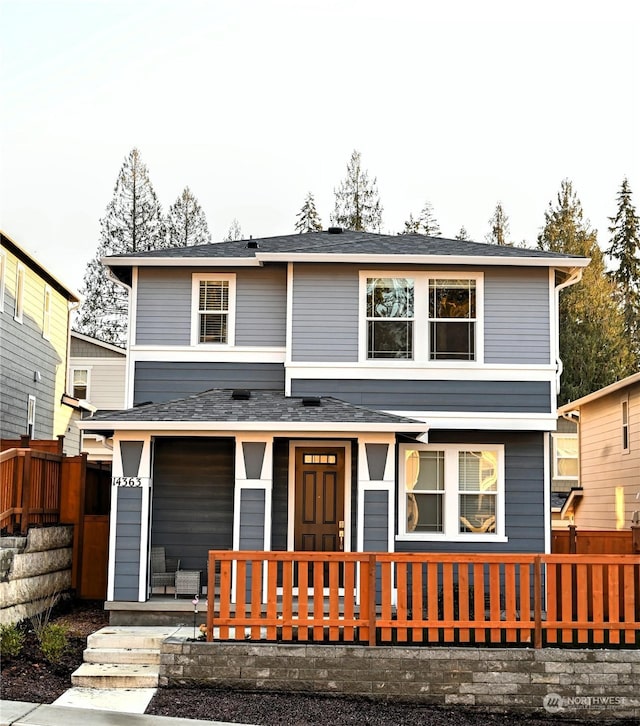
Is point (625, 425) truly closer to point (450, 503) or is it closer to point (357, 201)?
point (450, 503)

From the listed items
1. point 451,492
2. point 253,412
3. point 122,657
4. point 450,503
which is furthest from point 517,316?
point 122,657

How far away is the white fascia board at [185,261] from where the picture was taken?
15383mm

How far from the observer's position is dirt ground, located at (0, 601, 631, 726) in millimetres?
9539

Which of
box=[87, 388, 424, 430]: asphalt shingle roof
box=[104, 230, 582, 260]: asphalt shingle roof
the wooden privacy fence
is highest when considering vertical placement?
box=[104, 230, 582, 260]: asphalt shingle roof

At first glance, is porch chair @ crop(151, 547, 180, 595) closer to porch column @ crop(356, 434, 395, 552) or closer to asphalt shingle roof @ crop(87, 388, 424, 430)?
asphalt shingle roof @ crop(87, 388, 424, 430)

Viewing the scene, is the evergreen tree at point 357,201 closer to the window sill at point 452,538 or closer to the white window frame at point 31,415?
the white window frame at point 31,415

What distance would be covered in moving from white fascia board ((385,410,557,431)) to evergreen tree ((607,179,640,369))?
86.5ft

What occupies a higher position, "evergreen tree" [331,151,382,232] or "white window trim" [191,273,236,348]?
"evergreen tree" [331,151,382,232]

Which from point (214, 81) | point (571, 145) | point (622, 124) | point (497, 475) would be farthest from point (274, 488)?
point (571, 145)

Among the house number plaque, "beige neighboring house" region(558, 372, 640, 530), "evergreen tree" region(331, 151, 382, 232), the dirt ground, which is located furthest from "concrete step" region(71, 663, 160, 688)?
"evergreen tree" region(331, 151, 382, 232)

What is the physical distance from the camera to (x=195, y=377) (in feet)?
50.8

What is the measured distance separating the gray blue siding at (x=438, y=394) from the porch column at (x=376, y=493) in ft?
5.42

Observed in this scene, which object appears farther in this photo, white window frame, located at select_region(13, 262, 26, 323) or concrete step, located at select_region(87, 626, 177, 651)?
white window frame, located at select_region(13, 262, 26, 323)

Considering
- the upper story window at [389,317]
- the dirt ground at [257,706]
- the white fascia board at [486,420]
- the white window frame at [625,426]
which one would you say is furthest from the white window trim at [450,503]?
the white window frame at [625,426]
